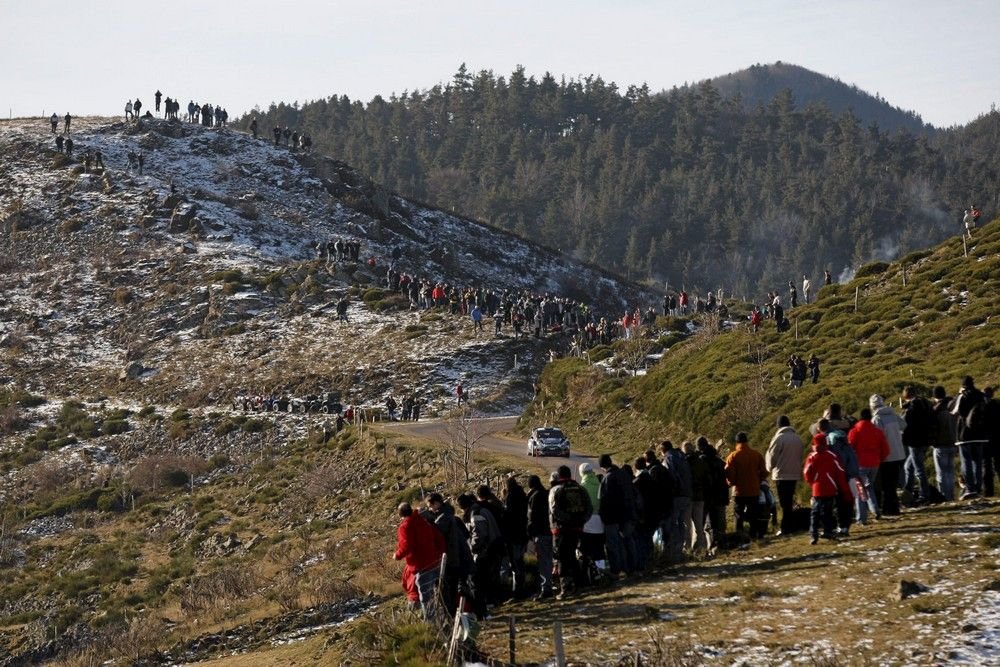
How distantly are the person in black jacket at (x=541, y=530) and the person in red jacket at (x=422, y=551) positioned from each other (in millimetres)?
1929

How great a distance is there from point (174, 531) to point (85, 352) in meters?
26.3

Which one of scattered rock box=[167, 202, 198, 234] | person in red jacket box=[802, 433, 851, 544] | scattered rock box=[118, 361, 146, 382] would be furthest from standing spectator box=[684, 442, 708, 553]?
scattered rock box=[167, 202, 198, 234]

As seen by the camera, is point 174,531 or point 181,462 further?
point 181,462

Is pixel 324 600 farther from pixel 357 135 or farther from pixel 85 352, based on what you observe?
pixel 357 135

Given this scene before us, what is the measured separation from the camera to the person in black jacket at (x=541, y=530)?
15.3m

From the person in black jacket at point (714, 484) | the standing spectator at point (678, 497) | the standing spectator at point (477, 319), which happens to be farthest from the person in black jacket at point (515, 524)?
the standing spectator at point (477, 319)

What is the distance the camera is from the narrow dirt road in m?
33.9

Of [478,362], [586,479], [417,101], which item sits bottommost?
[586,479]

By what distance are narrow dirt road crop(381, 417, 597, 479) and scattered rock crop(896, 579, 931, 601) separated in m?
18.8

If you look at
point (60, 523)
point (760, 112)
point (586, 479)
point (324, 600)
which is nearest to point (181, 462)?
point (60, 523)

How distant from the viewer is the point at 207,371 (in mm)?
55250

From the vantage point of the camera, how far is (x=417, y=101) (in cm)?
19512

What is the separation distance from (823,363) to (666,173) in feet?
417

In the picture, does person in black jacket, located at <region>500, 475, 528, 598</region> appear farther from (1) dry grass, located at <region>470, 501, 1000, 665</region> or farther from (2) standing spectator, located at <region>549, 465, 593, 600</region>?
(1) dry grass, located at <region>470, 501, 1000, 665</region>
